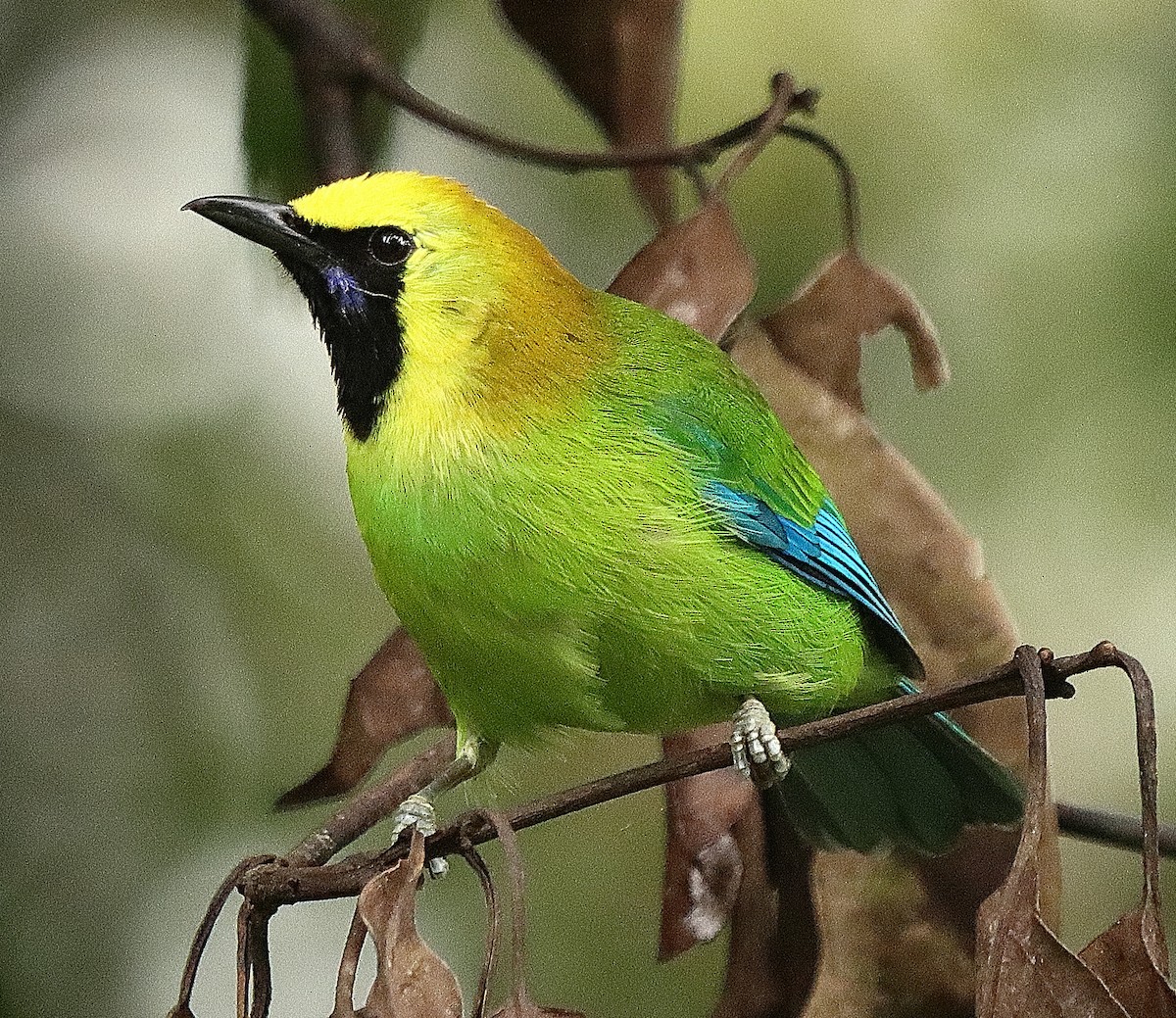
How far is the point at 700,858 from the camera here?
2.99 metres

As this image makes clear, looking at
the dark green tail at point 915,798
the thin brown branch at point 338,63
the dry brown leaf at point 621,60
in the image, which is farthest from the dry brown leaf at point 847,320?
the dark green tail at point 915,798

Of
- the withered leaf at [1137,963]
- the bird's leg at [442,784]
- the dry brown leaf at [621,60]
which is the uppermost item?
the dry brown leaf at [621,60]

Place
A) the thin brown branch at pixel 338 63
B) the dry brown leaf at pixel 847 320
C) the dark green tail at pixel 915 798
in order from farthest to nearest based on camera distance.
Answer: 1. the thin brown branch at pixel 338 63
2. the dry brown leaf at pixel 847 320
3. the dark green tail at pixel 915 798

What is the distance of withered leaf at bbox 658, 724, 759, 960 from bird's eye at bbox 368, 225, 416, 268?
1.03m

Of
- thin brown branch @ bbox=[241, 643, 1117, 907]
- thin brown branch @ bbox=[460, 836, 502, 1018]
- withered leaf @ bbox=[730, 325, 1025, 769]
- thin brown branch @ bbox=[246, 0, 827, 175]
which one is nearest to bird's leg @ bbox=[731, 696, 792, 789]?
withered leaf @ bbox=[730, 325, 1025, 769]

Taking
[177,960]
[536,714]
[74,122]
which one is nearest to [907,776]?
[536,714]

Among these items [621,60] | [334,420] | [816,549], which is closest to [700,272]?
[816,549]

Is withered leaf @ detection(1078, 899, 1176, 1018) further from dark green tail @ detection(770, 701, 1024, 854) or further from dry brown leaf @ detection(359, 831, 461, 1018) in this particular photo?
dark green tail @ detection(770, 701, 1024, 854)

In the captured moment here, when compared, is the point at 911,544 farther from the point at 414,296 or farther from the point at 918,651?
the point at 414,296

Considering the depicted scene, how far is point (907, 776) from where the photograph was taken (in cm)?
324

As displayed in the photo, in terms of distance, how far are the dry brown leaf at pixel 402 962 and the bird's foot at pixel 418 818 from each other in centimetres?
73

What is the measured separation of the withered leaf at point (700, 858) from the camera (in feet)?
9.67

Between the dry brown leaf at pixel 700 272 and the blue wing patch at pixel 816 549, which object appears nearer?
the blue wing patch at pixel 816 549

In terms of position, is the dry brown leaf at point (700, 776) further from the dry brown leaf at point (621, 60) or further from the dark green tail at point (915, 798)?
the dry brown leaf at point (621, 60)
